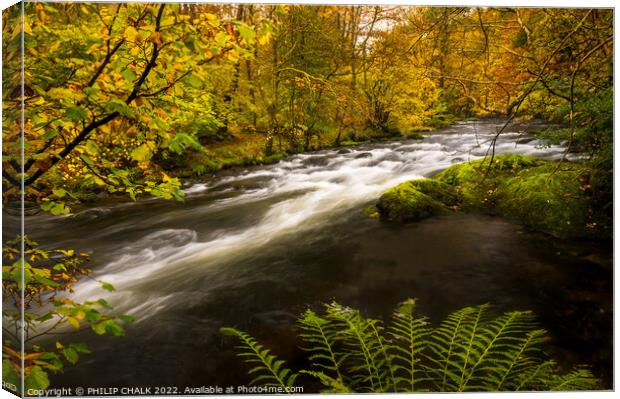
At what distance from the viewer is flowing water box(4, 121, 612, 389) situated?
2803 millimetres

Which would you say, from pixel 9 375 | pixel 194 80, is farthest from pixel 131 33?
pixel 9 375

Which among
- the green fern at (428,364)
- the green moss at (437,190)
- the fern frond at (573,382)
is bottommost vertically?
the fern frond at (573,382)

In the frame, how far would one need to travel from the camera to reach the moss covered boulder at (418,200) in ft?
11.4

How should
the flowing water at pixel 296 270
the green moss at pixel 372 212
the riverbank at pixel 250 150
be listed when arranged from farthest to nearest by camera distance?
the green moss at pixel 372 212
the riverbank at pixel 250 150
the flowing water at pixel 296 270

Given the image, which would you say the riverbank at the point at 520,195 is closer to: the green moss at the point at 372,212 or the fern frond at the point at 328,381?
the green moss at the point at 372,212

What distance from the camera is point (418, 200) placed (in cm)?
350

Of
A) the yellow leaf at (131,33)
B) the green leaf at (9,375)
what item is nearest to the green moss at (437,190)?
the yellow leaf at (131,33)

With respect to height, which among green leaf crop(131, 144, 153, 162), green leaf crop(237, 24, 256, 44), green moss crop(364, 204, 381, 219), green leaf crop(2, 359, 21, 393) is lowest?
green leaf crop(2, 359, 21, 393)

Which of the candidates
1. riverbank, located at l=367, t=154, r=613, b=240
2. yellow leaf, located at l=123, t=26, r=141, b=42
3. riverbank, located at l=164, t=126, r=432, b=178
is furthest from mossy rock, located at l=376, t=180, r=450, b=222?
yellow leaf, located at l=123, t=26, r=141, b=42

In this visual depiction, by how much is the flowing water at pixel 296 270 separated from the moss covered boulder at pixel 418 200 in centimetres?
9

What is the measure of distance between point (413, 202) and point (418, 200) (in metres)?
0.05

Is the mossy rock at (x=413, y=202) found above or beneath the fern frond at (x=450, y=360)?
above

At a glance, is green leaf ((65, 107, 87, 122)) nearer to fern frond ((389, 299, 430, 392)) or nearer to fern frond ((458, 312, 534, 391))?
fern frond ((389, 299, 430, 392))

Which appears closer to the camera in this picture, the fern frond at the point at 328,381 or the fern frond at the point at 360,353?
the fern frond at the point at 328,381
